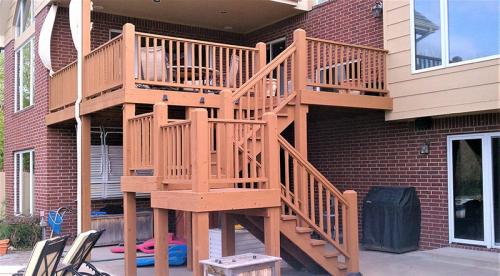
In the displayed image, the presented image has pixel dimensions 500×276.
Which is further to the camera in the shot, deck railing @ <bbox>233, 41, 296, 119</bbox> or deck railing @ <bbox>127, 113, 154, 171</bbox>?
deck railing @ <bbox>233, 41, 296, 119</bbox>

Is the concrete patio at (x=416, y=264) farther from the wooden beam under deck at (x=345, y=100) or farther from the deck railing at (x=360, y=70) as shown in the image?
the deck railing at (x=360, y=70)

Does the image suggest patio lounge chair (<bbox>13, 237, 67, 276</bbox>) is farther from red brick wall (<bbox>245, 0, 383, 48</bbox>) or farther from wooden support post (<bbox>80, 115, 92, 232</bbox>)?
red brick wall (<bbox>245, 0, 383, 48</bbox>)

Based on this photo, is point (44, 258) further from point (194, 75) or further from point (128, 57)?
point (194, 75)

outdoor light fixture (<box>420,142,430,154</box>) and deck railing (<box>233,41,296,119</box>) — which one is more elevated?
deck railing (<box>233,41,296,119</box>)

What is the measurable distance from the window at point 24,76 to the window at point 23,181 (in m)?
1.24

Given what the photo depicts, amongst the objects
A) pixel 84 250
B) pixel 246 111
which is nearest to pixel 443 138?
pixel 246 111

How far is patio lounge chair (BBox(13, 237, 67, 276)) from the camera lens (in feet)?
18.3

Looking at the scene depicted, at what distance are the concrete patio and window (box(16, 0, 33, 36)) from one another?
6.39m

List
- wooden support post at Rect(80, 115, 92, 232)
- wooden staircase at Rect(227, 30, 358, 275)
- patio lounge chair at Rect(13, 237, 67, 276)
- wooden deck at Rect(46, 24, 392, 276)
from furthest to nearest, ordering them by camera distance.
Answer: wooden support post at Rect(80, 115, 92, 232)
wooden staircase at Rect(227, 30, 358, 275)
wooden deck at Rect(46, 24, 392, 276)
patio lounge chair at Rect(13, 237, 67, 276)

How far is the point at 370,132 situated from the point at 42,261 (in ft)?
22.0

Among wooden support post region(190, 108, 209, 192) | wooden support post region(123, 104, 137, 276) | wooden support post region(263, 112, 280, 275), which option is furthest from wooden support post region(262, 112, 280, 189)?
wooden support post region(123, 104, 137, 276)

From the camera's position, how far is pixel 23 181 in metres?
13.4

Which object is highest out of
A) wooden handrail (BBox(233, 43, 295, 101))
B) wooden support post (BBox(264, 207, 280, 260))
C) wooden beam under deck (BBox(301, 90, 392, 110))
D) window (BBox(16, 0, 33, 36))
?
window (BBox(16, 0, 33, 36))

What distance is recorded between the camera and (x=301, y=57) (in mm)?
8500
